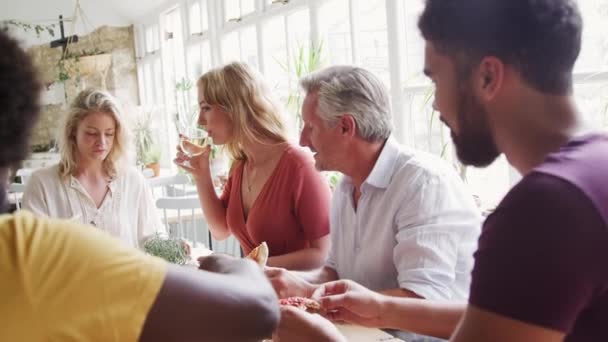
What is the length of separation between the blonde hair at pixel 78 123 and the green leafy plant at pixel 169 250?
2.83ft

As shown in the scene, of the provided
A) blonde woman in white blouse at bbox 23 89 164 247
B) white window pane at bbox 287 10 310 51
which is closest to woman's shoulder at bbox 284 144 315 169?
blonde woman in white blouse at bbox 23 89 164 247

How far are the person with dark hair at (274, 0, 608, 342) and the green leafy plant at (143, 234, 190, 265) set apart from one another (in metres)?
1.36

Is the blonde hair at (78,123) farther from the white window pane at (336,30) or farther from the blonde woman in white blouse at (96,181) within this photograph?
the white window pane at (336,30)

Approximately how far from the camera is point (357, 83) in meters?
2.05

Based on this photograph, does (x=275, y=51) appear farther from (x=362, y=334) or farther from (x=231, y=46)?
(x=362, y=334)

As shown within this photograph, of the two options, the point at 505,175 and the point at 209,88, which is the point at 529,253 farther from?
the point at 505,175

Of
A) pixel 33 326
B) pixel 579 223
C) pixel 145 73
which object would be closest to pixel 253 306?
pixel 33 326

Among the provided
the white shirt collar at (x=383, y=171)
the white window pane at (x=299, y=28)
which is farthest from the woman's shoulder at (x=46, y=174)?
the white window pane at (x=299, y=28)

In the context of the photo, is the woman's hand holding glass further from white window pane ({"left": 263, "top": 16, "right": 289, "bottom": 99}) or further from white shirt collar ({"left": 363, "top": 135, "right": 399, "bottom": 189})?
white window pane ({"left": 263, "top": 16, "right": 289, "bottom": 99})

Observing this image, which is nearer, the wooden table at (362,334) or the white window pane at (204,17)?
the wooden table at (362,334)

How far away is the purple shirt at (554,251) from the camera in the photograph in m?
0.82

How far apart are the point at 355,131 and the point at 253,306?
1225mm

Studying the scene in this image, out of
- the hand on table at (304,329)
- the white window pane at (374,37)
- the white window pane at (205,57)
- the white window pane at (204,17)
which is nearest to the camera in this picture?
the hand on table at (304,329)

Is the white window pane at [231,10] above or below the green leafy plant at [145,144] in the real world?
above
